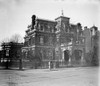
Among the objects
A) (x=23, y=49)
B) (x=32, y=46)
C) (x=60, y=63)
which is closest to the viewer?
(x=23, y=49)

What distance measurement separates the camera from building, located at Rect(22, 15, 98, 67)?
799cm

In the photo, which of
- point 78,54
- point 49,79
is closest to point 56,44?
point 78,54

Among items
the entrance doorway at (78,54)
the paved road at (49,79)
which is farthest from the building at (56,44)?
the paved road at (49,79)

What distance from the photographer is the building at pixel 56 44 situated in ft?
26.2

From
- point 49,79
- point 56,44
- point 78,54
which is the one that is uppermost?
point 56,44

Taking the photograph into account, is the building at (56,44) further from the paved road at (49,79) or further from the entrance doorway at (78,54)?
the paved road at (49,79)

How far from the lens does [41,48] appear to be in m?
9.55

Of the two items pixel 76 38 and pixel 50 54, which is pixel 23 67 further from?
pixel 76 38

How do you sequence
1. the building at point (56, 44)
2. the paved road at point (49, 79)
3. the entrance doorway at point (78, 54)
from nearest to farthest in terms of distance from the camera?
1. the paved road at point (49, 79)
2. the building at point (56, 44)
3. the entrance doorway at point (78, 54)

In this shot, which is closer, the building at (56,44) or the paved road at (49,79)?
the paved road at (49,79)

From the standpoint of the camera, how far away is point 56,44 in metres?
9.96

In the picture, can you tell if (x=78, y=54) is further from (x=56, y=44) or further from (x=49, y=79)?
(x=49, y=79)

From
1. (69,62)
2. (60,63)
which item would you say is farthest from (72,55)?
(60,63)

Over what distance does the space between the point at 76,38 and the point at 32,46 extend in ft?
11.5
